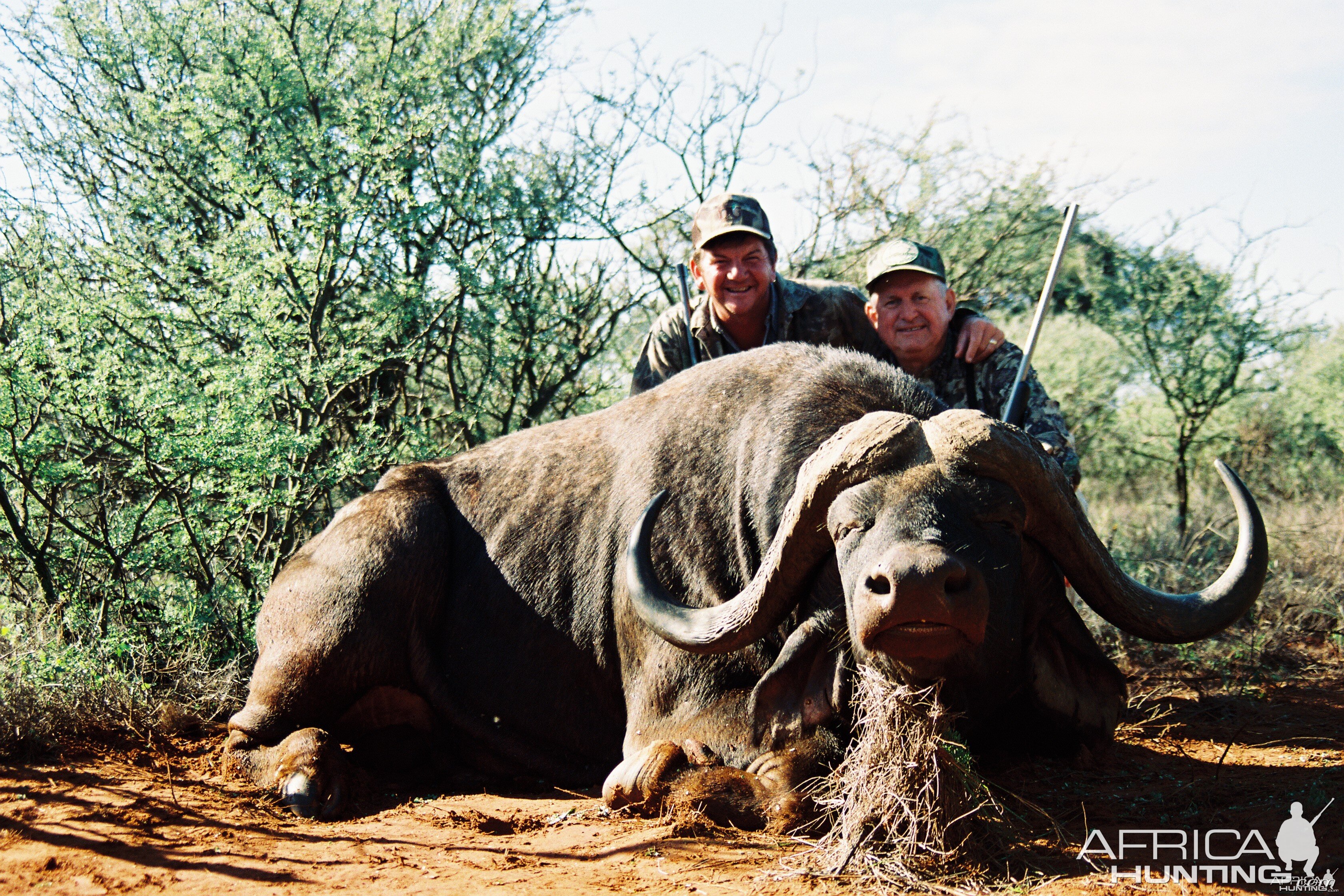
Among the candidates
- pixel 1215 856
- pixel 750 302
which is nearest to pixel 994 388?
pixel 750 302

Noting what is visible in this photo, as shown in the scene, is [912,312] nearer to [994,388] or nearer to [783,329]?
[994,388]

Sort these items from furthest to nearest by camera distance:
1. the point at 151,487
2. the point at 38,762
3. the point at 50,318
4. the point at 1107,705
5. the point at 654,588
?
the point at 151,487, the point at 50,318, the point at 38,762, the point at 1107,705, the point at 654,588

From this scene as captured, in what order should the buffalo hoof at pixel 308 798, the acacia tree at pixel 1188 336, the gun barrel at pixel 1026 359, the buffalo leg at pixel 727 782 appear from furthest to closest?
the acacia tree at pixel 1188 336 < the gun barrel at pixel 1026 359 < the buffalo hoof at pixel 308 798 < the buffalo leg at pixel 727 782

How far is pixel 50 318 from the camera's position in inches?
239

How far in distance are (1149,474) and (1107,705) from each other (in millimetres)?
9496

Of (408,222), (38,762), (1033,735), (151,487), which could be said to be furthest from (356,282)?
(1033,735)

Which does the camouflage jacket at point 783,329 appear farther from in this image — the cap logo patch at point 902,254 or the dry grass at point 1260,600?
the dry grass at point 1260,600

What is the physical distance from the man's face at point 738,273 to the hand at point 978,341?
1210 mm

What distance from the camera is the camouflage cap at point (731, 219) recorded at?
6.25 m

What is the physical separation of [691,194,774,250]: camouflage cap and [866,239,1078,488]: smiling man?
2.60 feet

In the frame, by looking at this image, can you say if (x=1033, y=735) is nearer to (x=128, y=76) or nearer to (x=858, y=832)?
(x=858, y=832)

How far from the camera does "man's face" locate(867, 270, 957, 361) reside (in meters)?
5.73

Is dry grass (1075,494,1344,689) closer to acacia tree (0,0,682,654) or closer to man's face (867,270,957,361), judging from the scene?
man's face (867,270,957,361)

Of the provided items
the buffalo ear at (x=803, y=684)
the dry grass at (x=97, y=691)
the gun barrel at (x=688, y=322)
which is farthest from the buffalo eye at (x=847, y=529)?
the dry grass at (x=97, y=691)
